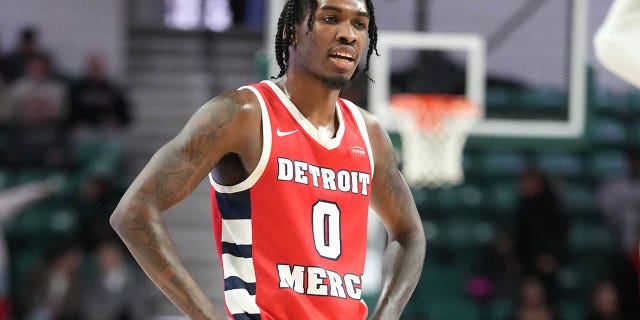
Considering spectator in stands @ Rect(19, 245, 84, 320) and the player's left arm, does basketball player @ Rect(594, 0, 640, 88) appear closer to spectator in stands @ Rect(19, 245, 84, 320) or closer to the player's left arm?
the player's left arm

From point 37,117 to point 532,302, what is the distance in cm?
544

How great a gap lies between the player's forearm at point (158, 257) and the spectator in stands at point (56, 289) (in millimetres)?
6742

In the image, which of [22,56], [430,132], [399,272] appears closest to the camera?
[399,272]

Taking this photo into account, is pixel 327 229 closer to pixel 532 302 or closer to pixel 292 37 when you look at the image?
pixel 292 37

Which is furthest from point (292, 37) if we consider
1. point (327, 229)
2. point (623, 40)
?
point (623, 40)

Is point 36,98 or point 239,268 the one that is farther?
point 36,98

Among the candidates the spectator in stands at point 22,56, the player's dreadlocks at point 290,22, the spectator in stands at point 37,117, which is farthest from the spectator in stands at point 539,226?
the player's dreadlocks at point 290,22

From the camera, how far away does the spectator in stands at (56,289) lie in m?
9.49

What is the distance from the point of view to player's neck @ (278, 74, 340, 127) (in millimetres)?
3449

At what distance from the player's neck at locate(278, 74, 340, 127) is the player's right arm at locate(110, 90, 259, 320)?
0.81 ft

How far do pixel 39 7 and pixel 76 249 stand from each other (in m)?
4.21

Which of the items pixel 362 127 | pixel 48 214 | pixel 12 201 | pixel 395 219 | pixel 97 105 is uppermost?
pixel 362 127

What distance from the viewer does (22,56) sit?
11.9 meters

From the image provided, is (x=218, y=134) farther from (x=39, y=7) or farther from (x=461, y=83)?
(x=39, y=7)
